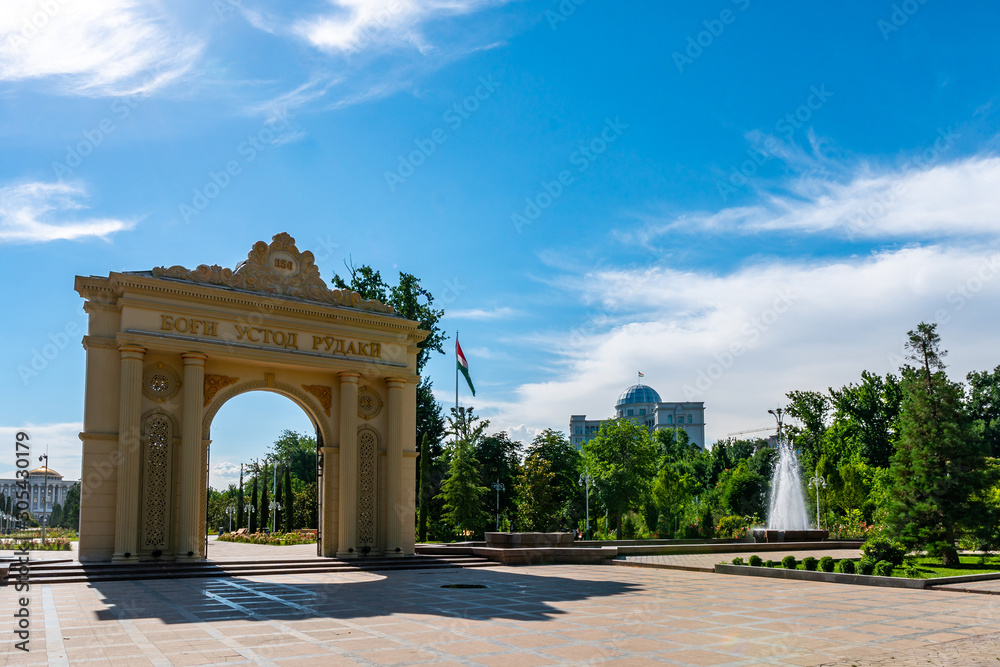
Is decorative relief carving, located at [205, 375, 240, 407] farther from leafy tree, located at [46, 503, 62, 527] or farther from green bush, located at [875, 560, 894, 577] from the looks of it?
leafy tree, located at [46, 503, 62, 527]

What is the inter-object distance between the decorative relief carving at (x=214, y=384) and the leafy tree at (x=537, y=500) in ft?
72.6

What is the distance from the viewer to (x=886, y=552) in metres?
18.6

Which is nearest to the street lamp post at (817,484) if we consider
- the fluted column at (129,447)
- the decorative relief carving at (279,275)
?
the decorative relief carving at (279,275)

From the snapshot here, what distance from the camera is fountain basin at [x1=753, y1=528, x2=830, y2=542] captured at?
31.6m

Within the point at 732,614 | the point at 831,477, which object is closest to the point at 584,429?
the point at 831,477

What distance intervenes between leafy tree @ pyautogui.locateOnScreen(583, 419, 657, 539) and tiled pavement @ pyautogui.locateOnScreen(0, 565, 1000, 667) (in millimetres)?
29098

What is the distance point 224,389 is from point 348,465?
15.3 feet

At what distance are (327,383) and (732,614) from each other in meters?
16.3

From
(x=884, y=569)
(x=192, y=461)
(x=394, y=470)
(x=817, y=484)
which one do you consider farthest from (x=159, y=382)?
(x=817, y=484)

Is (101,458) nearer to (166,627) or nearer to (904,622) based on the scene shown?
(166,627)

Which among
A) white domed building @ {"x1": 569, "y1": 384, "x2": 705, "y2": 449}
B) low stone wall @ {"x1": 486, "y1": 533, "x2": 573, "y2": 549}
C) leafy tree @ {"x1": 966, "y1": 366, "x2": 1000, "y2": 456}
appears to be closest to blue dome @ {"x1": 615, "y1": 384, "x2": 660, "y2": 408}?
white domed building @ {"x1": 569, "y1": 384, "x2": 705, "y2": 449}

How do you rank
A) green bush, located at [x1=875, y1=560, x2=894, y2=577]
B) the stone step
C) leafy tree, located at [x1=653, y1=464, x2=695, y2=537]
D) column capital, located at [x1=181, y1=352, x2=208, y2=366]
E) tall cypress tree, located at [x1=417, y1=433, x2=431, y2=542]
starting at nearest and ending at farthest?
1. green bush, located at [x1=875, y1=560, x2=894, y2=577]
2. the stone step
3. column capital, located at [x1=181, y1=352, x2=208, y2=366]
4. tall cypress tree, located at [x1=417, y1=433, x2=431, y2=542]
5. leafy tree, located at [x1=653, y1=464, x2=695, y2=537]

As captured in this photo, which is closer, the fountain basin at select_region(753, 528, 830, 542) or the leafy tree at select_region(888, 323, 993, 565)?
the leafy tree at select_region(888, 323, 993, 565)

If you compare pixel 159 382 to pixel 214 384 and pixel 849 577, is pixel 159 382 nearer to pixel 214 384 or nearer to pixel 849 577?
pixel 214 384
